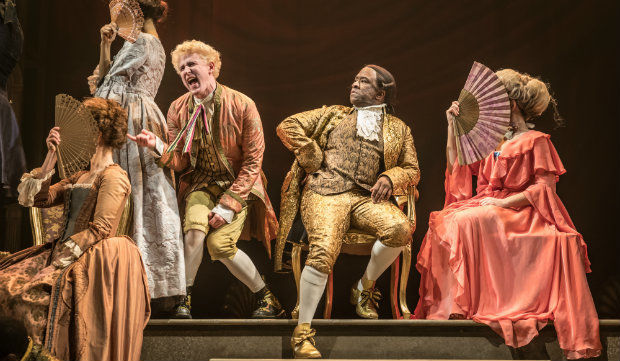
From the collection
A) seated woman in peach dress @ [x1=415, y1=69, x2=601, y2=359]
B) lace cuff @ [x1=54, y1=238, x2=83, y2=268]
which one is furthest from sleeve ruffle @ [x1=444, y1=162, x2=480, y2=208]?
lace cuff @ [x1=54, y1=238, x2=83, y2=268]

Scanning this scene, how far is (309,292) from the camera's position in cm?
420

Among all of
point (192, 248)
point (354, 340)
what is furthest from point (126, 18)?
point (354, 340)

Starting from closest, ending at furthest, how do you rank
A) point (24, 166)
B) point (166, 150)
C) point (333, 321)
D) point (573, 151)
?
1. point (333, 321)
2. point (166, 150)
3. point (24, 166)
4. point (573, 151)

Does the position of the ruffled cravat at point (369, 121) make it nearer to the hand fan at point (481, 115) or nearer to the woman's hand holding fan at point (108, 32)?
the hand fan at point (481, 115)

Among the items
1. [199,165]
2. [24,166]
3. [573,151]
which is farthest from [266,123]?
[573,151]

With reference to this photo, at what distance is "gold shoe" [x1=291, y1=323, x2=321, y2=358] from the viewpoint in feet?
13.2

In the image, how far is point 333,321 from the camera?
417 centimetres

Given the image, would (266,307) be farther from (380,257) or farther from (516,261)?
(516,261)

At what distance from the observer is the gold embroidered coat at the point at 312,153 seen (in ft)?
15.3

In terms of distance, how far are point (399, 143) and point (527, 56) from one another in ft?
4.04

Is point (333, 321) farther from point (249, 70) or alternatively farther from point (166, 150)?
point (249, 70)

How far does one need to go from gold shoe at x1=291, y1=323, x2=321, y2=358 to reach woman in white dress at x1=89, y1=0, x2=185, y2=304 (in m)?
0.67

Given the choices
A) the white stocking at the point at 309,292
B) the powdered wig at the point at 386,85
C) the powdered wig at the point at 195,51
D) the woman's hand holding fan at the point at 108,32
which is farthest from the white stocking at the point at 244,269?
the woman's hand holding fan at the point at 108,32

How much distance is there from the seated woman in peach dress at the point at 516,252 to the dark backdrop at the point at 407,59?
68 cm
